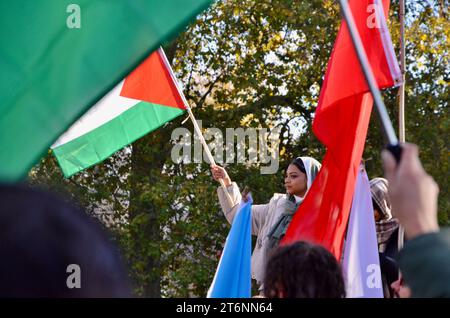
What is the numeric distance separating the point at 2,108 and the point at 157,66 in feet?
8.80

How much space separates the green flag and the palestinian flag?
2.32m

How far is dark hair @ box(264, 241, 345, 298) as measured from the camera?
227 cm

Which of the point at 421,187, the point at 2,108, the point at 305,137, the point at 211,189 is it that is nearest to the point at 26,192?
the point at 421,187

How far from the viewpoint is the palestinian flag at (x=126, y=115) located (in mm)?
5250

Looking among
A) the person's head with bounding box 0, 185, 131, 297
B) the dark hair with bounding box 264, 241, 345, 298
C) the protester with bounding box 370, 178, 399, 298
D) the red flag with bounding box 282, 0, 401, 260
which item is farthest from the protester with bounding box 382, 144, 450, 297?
the protester with bounding box 370, 178, 399, 298

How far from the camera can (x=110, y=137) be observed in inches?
210

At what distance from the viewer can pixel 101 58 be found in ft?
9.51

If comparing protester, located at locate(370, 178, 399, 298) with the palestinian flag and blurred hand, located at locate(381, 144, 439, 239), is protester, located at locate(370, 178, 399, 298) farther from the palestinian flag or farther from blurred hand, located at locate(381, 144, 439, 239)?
blurred hand, located at locate(381, 144, 439, 239)

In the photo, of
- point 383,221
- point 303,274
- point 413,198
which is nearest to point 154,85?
point 383,221

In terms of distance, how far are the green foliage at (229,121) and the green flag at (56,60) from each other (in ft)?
20.8

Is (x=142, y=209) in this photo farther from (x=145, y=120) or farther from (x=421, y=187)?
(x=421, y=187)

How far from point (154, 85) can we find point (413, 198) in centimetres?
412

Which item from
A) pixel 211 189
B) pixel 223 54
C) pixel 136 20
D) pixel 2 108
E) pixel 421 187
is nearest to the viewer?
pixel 421 187

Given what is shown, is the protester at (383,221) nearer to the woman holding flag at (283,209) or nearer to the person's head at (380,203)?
the person's head at (380,203)
